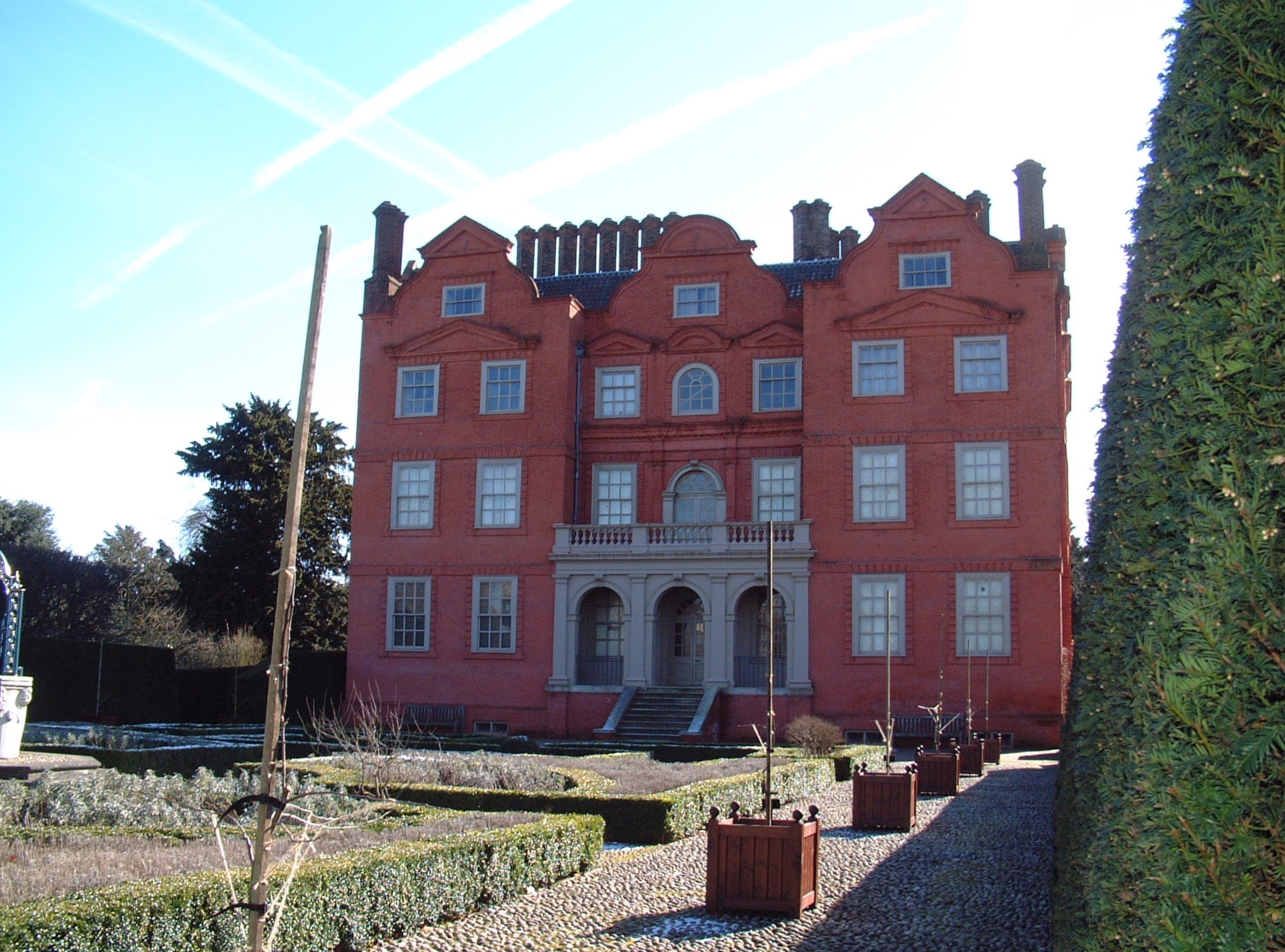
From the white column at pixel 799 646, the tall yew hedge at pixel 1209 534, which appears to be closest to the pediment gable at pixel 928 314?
the white column at pixel 799 646

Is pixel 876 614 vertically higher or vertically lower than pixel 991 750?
higher

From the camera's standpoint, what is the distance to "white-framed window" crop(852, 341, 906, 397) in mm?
28422

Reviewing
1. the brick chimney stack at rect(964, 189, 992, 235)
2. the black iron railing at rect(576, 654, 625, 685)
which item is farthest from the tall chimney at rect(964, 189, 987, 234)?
the black iron railing at rect(576, 654, 625, 685)

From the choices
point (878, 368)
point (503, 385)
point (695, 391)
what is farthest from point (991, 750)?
point (503, 385)

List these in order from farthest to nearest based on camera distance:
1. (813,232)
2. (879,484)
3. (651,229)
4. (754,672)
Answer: (651,229) < (813,232) < (754,672) < (879,484)

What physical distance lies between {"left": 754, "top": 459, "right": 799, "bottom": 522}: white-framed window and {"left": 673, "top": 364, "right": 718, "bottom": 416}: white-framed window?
6.90ft

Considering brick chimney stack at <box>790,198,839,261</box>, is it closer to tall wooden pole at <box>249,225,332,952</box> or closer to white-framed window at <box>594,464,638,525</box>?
white-framed window at <box>594,464,638,525</box>

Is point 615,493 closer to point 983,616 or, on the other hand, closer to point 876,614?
point 876,614

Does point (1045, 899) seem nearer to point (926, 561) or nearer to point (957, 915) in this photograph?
point (957, 915)

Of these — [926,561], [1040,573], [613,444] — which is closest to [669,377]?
[613,444]

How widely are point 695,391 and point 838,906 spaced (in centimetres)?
2226

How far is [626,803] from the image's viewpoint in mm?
13203

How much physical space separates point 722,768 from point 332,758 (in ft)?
19.9

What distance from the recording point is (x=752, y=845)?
9289 mm
